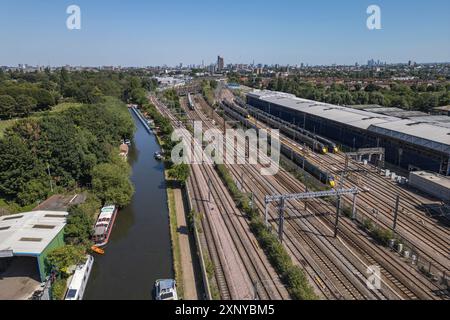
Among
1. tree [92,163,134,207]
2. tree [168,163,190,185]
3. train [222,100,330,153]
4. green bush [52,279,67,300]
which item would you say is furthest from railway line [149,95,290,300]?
train [222,100,330,153]

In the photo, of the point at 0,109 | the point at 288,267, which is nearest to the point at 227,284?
the point at 288,267

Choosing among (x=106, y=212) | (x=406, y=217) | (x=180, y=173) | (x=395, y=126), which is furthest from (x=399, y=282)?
(x=395, y=126)

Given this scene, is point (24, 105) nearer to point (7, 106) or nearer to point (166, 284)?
point (7, 106)

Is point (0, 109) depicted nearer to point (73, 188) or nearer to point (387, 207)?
point (73, 188)

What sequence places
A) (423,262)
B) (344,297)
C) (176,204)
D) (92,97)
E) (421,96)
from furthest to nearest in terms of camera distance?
(92,97) → (421,96) → (176,204) → (423,262) → (344,297)

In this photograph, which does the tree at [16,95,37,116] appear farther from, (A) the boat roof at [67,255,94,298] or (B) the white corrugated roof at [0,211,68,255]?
(A) the boat roof at [67,255,94,298]
